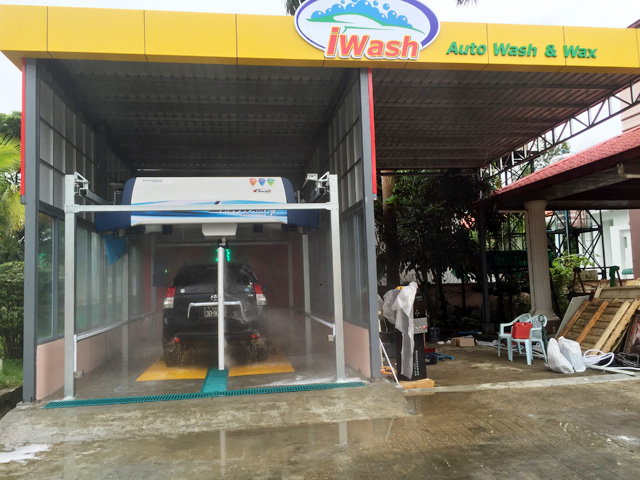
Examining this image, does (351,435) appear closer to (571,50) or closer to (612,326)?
(612,326)

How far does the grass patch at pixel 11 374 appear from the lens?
301 inches

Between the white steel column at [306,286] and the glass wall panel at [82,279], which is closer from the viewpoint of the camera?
the glass wall panel at [82,279]

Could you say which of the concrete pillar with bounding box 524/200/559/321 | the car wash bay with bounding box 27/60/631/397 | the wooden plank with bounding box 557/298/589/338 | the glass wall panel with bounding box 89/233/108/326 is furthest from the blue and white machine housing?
the concrete pillar with bounding box 524/200/559/321

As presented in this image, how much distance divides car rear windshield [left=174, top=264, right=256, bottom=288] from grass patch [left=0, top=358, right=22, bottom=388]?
9.61 ft

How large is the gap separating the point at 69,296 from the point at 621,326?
8.21m

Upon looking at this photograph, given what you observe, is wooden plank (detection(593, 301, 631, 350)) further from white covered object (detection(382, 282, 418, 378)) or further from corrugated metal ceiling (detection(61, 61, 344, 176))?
corrugated metal ceiling (detection(61, 61, 344, 176))

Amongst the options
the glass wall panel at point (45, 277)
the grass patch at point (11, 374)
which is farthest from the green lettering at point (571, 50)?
the grass patch at point (11, 374)

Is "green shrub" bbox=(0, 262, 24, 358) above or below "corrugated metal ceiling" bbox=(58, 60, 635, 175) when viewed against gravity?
below

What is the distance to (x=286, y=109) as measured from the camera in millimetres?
8586

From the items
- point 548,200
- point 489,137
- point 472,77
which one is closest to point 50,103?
point 472,77

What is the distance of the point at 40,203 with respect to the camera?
6062mm

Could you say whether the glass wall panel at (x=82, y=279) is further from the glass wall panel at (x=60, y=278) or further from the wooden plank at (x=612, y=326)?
the wooden plank at (x=612, y=326)

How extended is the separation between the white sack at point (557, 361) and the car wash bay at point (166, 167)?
2.93 metres

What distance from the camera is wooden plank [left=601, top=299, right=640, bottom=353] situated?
25.7ft
